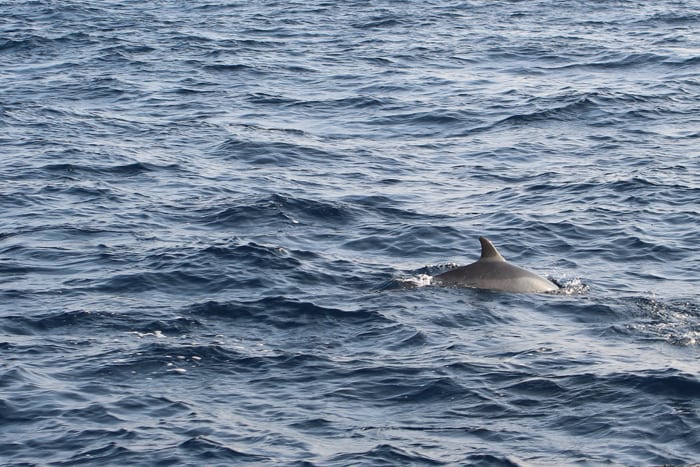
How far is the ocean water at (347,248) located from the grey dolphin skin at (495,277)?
365 millimetres

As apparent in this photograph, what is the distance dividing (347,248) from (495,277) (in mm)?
3787

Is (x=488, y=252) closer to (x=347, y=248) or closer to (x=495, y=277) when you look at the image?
(x=495, y=277)

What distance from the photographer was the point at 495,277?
2327 centimetres

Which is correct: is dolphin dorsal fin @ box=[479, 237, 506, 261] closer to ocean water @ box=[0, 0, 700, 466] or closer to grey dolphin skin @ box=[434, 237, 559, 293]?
grey dolphin skin @ box=[434, 237, 559, 293]

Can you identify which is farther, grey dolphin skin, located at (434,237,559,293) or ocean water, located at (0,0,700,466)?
grey dolphin skin, located at (434,237,559,293)

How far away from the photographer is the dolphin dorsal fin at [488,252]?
917 inches

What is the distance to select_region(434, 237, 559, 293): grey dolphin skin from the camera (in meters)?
23.2

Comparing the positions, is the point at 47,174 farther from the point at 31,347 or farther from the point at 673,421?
the point at 673,421

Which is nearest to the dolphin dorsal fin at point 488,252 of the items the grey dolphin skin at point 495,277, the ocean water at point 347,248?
the grey dolphin skin at point 495,277

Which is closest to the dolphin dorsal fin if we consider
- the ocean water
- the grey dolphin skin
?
the grey dolphin skin

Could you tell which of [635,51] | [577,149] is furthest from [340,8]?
[577,149]

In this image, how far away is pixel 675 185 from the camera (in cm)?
2973

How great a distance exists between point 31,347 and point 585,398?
8753 mm

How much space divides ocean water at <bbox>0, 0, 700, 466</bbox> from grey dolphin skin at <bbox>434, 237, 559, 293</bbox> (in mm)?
365
